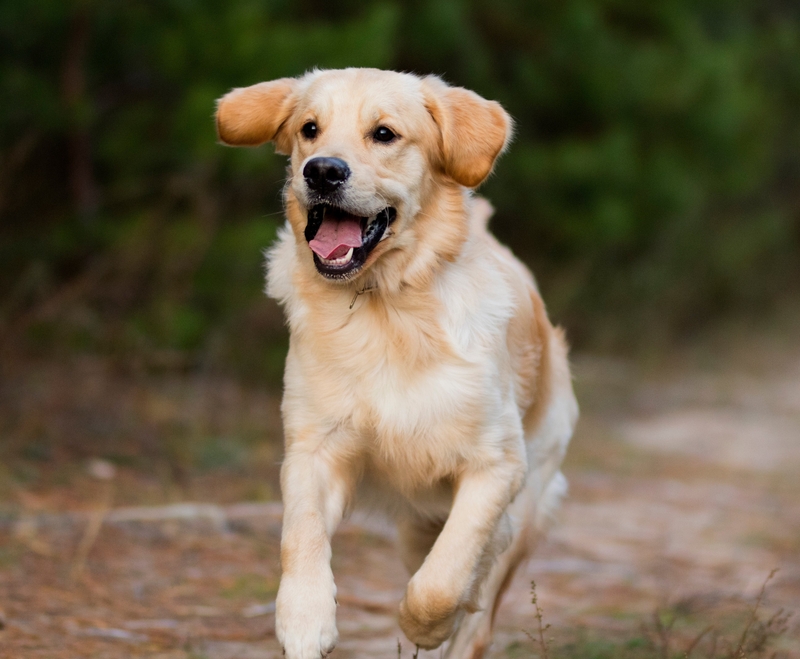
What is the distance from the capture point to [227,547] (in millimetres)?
5184

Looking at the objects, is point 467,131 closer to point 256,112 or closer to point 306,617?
point 256,112

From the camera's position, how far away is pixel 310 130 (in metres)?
3.70

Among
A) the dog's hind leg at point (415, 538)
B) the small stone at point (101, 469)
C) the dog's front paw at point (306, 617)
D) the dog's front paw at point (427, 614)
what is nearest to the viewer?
the dog's front paw at point (306, 617)

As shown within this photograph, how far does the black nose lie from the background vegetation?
1993 millimetres

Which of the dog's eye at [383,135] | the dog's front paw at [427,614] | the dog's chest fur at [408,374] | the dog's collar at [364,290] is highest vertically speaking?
the dog's eye at [383,135]

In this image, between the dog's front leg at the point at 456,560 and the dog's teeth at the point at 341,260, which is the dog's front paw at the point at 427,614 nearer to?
the dog's front leg at the point at 456,560

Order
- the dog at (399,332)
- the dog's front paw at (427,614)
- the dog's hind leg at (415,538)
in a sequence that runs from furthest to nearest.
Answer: the dog's hind leg at (415,538) < the dog at (399,332) < the dog's front paw at (427,614)

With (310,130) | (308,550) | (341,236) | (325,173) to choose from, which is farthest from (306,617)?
(310,130)

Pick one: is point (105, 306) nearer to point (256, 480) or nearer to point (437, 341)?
point (256, 480)

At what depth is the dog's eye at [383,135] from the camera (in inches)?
143

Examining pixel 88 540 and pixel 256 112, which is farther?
pixel 88 540

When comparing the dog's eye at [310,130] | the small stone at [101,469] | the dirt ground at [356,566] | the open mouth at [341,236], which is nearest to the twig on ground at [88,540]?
the dirt ground at [356,566]

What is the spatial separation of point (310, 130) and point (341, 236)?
17.3 inches

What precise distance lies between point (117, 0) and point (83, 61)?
76 cm
